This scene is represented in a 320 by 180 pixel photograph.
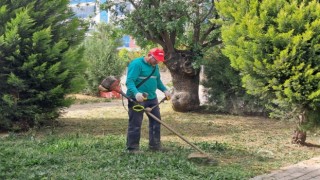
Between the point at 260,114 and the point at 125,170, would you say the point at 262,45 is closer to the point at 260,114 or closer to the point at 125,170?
the point at 125,170

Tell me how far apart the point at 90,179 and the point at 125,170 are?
63 centimetres

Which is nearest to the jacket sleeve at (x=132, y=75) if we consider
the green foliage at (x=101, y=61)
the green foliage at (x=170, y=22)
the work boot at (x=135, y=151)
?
the work boot at (x=135, y=151)

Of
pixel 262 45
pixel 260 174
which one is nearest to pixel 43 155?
pixel 260 174

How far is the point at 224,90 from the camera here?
43.5 ft

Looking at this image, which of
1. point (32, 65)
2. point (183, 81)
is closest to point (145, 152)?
point (32, 65)

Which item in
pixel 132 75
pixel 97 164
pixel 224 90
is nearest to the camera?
pixel 97 164

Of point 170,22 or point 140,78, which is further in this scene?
point 170,22

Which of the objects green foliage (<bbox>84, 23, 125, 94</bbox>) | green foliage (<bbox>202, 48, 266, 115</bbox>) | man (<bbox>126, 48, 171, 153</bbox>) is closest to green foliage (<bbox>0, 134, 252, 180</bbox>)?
man (<bbox>126, 48, 171, 153</bbox>)

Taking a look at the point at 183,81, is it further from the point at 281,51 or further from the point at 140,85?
the point at 140,85

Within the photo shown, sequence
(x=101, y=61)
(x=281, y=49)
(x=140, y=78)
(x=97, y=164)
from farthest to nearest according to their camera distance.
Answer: (x=101, y=61)
(x=281, y=49)
(x=140, y=78)
(x=97, y=164)

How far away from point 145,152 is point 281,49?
269 cm

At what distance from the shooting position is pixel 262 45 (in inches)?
304

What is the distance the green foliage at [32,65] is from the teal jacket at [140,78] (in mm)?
2711

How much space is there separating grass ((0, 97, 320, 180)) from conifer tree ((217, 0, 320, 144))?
884 mm
